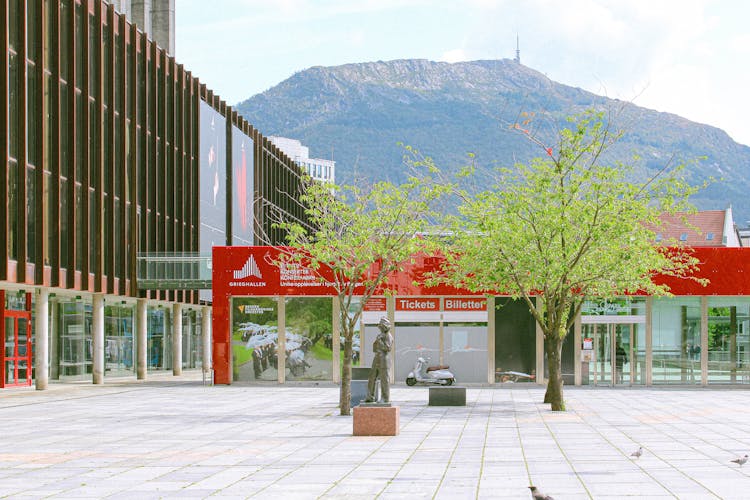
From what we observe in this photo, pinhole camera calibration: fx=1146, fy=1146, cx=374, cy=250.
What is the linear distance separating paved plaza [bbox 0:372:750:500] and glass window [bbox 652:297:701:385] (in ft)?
33.4

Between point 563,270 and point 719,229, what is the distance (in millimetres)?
98545

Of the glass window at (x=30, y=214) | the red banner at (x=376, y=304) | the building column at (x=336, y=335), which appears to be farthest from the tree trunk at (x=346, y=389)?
the red banner at (x=376, y=304)

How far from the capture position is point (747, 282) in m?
42.1

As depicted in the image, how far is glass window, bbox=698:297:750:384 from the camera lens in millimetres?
42656

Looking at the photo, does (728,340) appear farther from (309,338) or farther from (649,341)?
(309,338)

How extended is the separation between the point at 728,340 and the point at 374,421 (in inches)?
988

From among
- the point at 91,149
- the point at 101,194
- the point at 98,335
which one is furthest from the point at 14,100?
the point at 98,335

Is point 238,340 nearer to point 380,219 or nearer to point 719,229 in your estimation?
point 380,219

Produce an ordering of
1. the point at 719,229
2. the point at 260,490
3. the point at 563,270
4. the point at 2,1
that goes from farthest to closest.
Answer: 1. the point at 719,229
2. the point at 2,1
3. the point at 563,270
4. the point at 260,490

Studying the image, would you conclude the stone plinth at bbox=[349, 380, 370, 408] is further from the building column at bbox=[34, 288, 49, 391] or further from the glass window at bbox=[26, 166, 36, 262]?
the building column at bbox=[34, 288, 49, 391]

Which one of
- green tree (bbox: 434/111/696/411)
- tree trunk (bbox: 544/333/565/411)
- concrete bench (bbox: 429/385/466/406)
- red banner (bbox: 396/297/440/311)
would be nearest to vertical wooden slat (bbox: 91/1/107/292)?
red banner (bbox: 396/297/440/311)

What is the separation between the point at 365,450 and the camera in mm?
18625

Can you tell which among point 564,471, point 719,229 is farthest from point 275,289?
point 719,229

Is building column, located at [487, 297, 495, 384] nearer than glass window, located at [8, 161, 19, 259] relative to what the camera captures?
No
